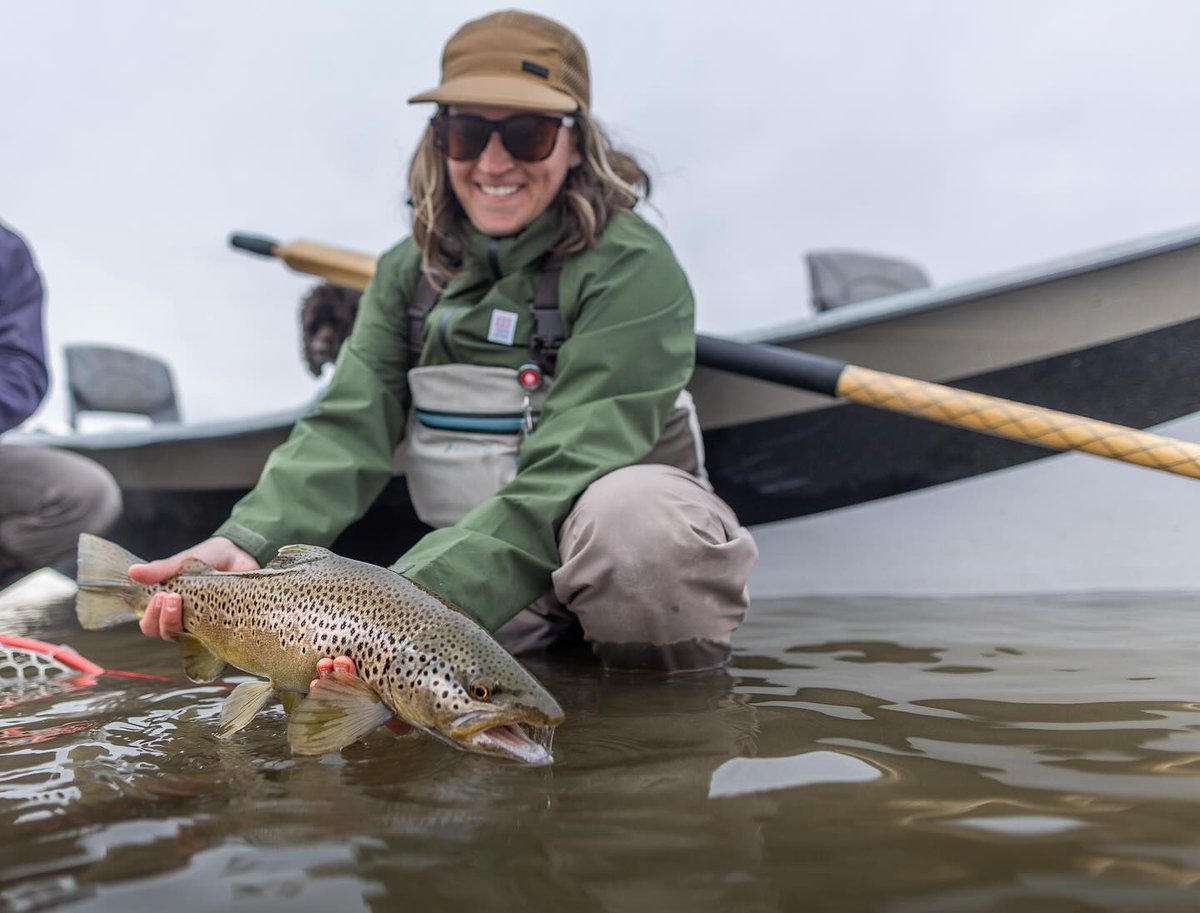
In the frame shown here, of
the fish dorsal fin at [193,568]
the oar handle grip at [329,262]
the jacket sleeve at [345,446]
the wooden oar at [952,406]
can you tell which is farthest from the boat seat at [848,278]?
the fish dorsal fin at [193,568]

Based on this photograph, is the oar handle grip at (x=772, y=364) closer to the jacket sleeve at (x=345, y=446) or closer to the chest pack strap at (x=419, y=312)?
the chest pack strap at (x=419, y=312)

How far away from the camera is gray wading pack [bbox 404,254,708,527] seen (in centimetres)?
300

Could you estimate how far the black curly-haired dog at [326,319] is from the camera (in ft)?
16.6

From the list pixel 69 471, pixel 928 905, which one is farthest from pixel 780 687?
pixel 69 471

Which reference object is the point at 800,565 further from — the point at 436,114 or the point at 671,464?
the point at 436,114

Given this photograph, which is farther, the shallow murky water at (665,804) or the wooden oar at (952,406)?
the wooden oar at (952,406)

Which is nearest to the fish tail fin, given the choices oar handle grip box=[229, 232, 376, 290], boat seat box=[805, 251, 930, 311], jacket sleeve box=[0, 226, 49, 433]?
jacket sleeve box=[0, 226, 49, 433]

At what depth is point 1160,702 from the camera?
211 centimetres

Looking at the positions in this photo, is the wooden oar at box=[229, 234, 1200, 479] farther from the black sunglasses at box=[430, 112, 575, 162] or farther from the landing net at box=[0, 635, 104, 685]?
the landing net at box=[0, 635, 104, 685]

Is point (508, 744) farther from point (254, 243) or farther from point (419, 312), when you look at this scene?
point (254, 243)

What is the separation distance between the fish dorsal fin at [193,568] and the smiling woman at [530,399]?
191mm

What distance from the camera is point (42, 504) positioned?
4172 mm

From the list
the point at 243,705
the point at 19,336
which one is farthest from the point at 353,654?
the point at 19,336

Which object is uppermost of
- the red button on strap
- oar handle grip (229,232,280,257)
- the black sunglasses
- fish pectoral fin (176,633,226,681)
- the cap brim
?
the cap brim
